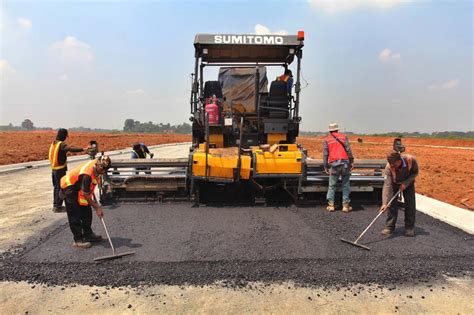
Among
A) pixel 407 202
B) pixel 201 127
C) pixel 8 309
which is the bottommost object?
pixel 8 309

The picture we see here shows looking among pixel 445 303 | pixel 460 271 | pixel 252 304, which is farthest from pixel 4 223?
pixel 460 271

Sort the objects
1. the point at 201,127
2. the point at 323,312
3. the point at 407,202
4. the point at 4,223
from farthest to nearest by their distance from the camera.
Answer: the point at 201,127 → the point at 4,223 → the point at 407,202 → the point at 323,312

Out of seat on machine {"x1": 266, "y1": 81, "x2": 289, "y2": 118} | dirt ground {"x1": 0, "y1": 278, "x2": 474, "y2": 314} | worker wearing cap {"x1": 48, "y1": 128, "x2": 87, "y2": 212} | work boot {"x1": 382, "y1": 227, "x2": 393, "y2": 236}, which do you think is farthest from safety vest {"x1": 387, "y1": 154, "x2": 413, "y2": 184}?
worker wearing cap {"x1": 48, "y1": 128, "x2": 87, "y2": 212}

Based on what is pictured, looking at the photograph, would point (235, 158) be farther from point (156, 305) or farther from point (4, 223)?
point (4, 223)

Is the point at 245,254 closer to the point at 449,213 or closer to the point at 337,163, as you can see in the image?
the point at 337,163

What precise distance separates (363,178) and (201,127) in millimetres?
3065

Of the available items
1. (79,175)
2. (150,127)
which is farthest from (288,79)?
(150,127)

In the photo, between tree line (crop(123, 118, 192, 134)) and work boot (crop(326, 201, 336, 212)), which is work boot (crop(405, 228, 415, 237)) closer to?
work boot (crop(326, 201, 336, 212))

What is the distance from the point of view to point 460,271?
3.14 m

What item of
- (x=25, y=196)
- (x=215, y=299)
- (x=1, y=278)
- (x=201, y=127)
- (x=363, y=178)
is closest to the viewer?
(x=215, y=299)

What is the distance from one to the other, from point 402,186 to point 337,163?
1166 millimetres

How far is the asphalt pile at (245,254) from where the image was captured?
9.80 ft

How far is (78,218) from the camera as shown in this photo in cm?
371

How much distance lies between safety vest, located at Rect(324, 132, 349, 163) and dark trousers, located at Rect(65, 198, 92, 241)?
3.61 m
